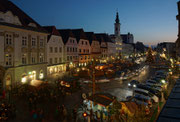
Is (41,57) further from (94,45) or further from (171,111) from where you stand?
(94,45)

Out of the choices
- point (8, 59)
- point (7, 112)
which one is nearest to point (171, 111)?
point (7, 112)

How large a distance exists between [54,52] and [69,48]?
6.98 m

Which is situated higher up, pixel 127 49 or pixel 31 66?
pixel 127 49

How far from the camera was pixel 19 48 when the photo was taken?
70.5 ft

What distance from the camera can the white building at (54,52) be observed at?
31703 mm

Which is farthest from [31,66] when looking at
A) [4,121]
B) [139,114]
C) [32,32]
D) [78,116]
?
[139,114]

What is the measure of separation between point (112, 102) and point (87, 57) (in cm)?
3693

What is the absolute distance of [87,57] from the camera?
161ft

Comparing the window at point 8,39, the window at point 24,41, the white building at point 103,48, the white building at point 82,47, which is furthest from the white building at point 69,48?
the white building at point 103,48

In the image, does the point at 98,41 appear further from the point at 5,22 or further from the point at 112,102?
the point at 112,102

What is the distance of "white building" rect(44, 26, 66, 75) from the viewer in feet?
104

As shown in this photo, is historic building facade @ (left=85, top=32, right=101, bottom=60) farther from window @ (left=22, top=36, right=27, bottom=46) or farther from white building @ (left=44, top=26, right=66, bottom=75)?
window @ (left=22, top=36, right=27, bottom=46)

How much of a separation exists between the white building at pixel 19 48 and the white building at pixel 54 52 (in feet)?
15.3

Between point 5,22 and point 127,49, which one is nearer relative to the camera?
point 5,22
